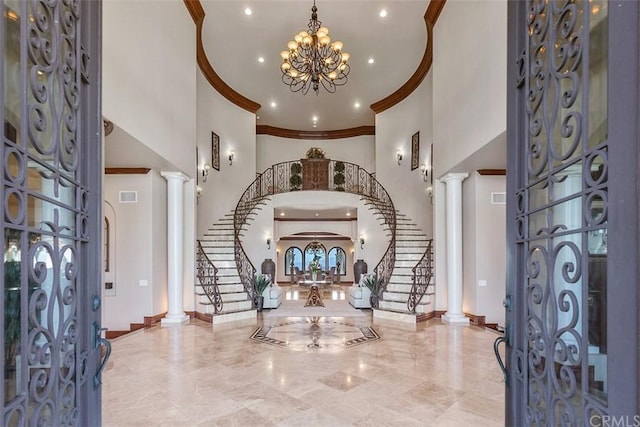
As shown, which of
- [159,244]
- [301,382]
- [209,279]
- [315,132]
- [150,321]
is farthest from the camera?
[315,132]

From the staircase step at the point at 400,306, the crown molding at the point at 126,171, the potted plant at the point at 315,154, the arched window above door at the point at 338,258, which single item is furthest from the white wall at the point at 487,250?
the arched window above door at the point at 338,258

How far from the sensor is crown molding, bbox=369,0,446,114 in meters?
8.30

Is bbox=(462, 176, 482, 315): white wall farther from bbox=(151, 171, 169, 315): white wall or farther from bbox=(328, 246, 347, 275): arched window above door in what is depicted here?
bbox=(328, 246, 347, 275): arched window above door

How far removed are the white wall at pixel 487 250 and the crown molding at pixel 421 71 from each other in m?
3.99

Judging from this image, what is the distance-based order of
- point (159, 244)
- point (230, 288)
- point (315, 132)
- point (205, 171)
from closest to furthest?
point (159, 244) → point (230, 288) → point (205, 171) → point (315, 132)

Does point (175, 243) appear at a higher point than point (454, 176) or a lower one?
lower

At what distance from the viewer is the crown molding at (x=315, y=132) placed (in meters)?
16.0

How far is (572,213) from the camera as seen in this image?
143 cm

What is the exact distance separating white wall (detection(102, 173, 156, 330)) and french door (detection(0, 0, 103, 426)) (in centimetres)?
667

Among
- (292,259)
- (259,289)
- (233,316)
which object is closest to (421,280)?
(259,289)

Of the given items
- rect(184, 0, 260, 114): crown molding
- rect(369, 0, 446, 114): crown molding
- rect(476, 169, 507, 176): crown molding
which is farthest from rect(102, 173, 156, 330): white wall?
rect(369, 0, 446, 114): crown molding

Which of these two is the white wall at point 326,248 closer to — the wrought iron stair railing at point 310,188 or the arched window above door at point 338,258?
the arched window above door at point 338,258

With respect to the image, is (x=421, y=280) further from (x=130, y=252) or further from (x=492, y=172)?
(x=130, y=252)

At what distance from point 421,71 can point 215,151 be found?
7.24m
